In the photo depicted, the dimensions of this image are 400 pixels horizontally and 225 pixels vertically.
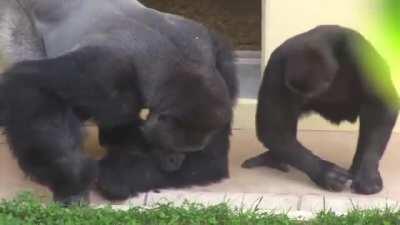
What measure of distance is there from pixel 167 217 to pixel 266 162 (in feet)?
2.67

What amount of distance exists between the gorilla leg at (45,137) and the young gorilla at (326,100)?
0.85 m

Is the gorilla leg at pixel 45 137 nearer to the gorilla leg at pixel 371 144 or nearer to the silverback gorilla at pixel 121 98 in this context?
the silverback gorilla at pixel 121 98

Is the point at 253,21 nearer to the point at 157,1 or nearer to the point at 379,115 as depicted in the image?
the point at 157,1

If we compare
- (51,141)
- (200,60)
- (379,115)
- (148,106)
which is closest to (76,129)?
(51,141)

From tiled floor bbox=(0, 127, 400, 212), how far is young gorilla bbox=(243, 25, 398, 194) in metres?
0.10

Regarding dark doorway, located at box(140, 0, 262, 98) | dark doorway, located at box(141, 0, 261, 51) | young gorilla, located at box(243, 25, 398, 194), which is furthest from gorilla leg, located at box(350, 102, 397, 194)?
dark doorway, located at box(141, 0, 261, 51)

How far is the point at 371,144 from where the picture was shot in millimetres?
2916

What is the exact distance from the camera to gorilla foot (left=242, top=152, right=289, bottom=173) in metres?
3.20

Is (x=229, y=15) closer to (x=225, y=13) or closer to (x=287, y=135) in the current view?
(x=225, y=13)

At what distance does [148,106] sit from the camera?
2699 mm

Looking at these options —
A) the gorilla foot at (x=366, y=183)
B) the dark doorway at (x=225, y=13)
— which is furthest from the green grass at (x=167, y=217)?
the dark doorway at (x=225, y=13)

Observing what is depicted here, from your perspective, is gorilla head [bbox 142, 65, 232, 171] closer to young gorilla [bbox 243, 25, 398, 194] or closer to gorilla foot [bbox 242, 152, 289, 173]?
young gorilla [bbox 243, 25, 398, 194]

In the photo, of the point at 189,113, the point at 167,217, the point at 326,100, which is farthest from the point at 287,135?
the point at 167,217

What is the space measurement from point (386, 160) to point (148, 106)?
1307 millimetres
